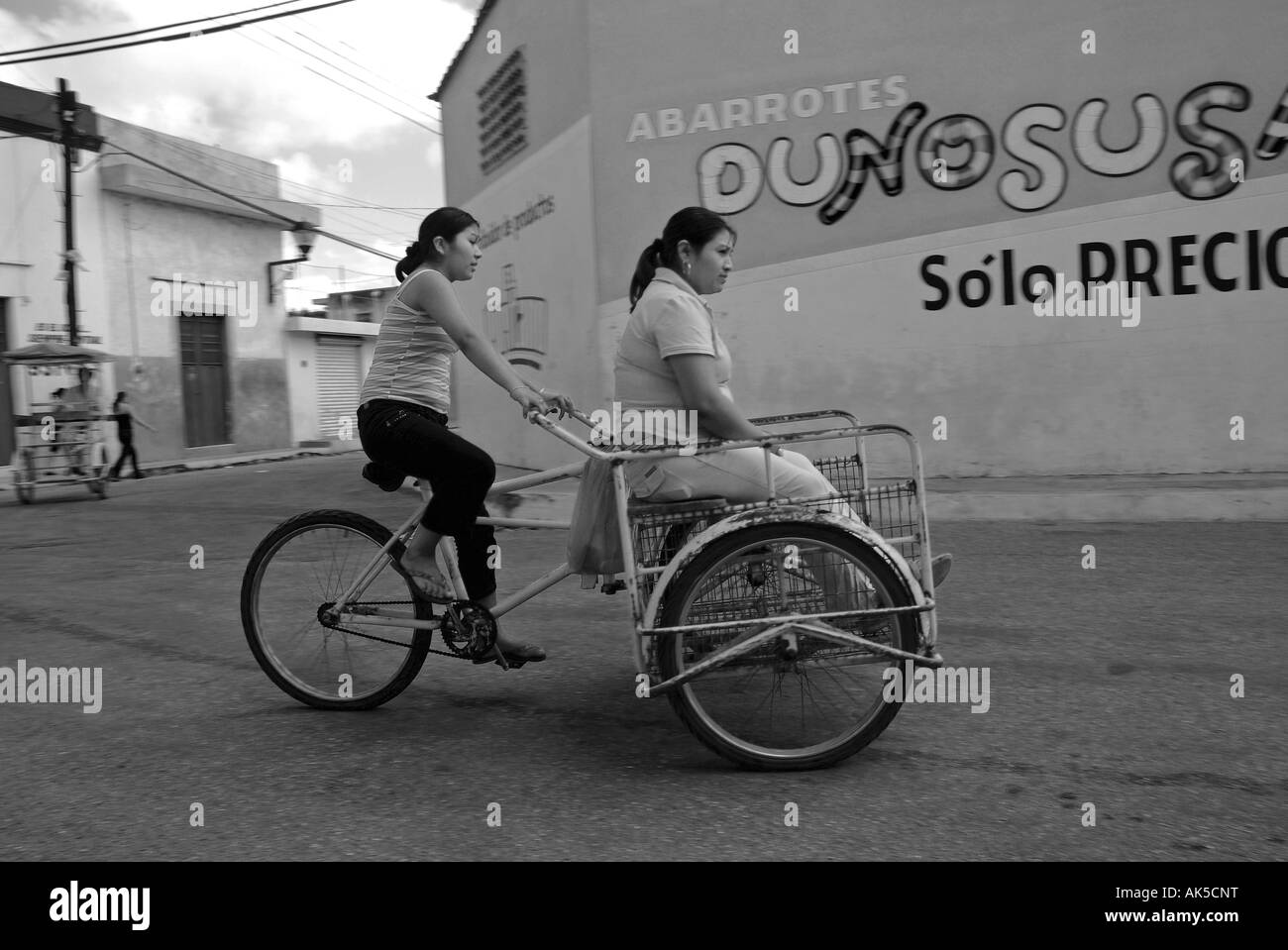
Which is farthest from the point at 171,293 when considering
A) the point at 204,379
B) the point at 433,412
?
the point at 433,412

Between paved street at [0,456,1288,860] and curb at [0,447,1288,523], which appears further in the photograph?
curb at [0,447,1288,523]

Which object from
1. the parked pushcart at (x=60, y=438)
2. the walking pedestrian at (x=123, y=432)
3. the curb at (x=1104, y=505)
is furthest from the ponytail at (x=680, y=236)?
the walking pedestrian at (x=123, y=432)

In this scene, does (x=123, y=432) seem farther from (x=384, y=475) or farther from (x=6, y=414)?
(x=384, y=475)

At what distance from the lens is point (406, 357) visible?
153 inches

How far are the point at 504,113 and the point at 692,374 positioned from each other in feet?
36.9

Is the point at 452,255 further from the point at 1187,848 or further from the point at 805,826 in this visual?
the point at 1187,848

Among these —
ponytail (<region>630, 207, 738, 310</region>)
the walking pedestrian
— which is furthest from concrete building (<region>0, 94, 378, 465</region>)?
ponytail (<region>630, 207, 738, 310</region>)

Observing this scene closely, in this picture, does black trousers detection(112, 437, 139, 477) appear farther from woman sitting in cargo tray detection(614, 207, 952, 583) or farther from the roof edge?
woman sitting in cargo tray detection(614, 207, 952, 583)

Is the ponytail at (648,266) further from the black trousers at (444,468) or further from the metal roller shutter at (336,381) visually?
the metal roller shutter at (336,381)

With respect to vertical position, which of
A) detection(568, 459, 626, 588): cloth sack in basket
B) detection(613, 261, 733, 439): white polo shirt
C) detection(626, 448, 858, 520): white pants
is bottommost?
detection(568, 459, 626, 588): cloth sack in basket

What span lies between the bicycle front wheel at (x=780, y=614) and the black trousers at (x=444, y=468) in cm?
87

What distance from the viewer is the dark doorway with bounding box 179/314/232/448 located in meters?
24.7

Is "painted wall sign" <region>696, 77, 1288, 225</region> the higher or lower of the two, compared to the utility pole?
lower

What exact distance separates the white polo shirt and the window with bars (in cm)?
1007
